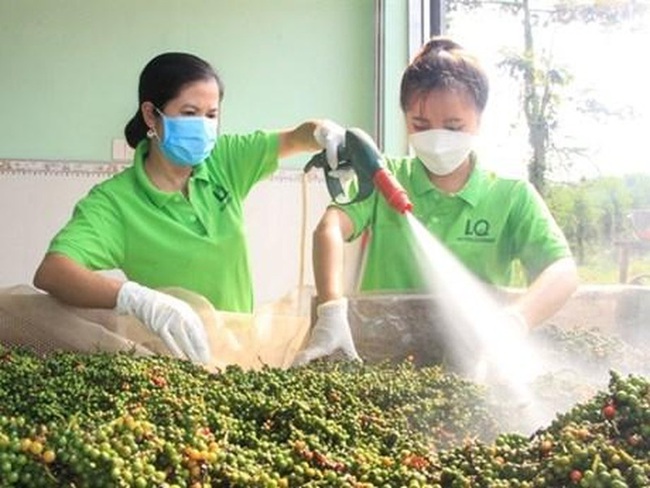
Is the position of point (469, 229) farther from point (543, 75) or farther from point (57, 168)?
point (57, 168)

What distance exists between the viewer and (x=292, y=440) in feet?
4.42

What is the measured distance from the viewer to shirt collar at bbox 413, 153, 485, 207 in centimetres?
234

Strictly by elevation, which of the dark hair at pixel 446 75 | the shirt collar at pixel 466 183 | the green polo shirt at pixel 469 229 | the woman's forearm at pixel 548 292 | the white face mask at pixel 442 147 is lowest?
the woman's forearm at pixel 548 292

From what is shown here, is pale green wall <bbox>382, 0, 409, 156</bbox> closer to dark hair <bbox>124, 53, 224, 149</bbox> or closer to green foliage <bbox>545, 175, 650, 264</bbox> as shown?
green foliage <bbox>545, 175, 650, 264</bbox>

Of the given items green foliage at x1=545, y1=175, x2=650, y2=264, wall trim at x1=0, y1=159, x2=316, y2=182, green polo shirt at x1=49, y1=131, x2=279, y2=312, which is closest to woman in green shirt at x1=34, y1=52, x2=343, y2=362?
green polo shirt at x1=49, y1=131, x2=279, y2=312

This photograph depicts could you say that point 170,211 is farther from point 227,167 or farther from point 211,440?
point 211,440

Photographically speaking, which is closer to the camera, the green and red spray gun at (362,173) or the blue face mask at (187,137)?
the green and red spray gun at (362,173)

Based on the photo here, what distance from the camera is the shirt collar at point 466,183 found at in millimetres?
2338

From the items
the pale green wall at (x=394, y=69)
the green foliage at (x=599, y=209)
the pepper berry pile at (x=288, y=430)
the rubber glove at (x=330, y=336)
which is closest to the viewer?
the pepper berry pile at (x=288, y=430)

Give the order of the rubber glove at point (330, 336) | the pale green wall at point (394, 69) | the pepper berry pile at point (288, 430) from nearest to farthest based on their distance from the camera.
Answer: the pepper berry pile at point (288, 430) < the rubber glove at point (330, 336) < the pale green wall at point (394, 69)

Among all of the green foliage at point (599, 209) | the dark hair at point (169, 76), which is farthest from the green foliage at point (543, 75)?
the dark hair at point (169, 76)

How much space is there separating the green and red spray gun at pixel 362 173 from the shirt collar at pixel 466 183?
19cm

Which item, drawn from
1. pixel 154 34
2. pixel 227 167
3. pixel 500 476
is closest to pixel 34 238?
pixel 154 34

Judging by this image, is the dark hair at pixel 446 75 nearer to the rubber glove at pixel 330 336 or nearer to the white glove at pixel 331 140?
the white glove at pixel 331 140
